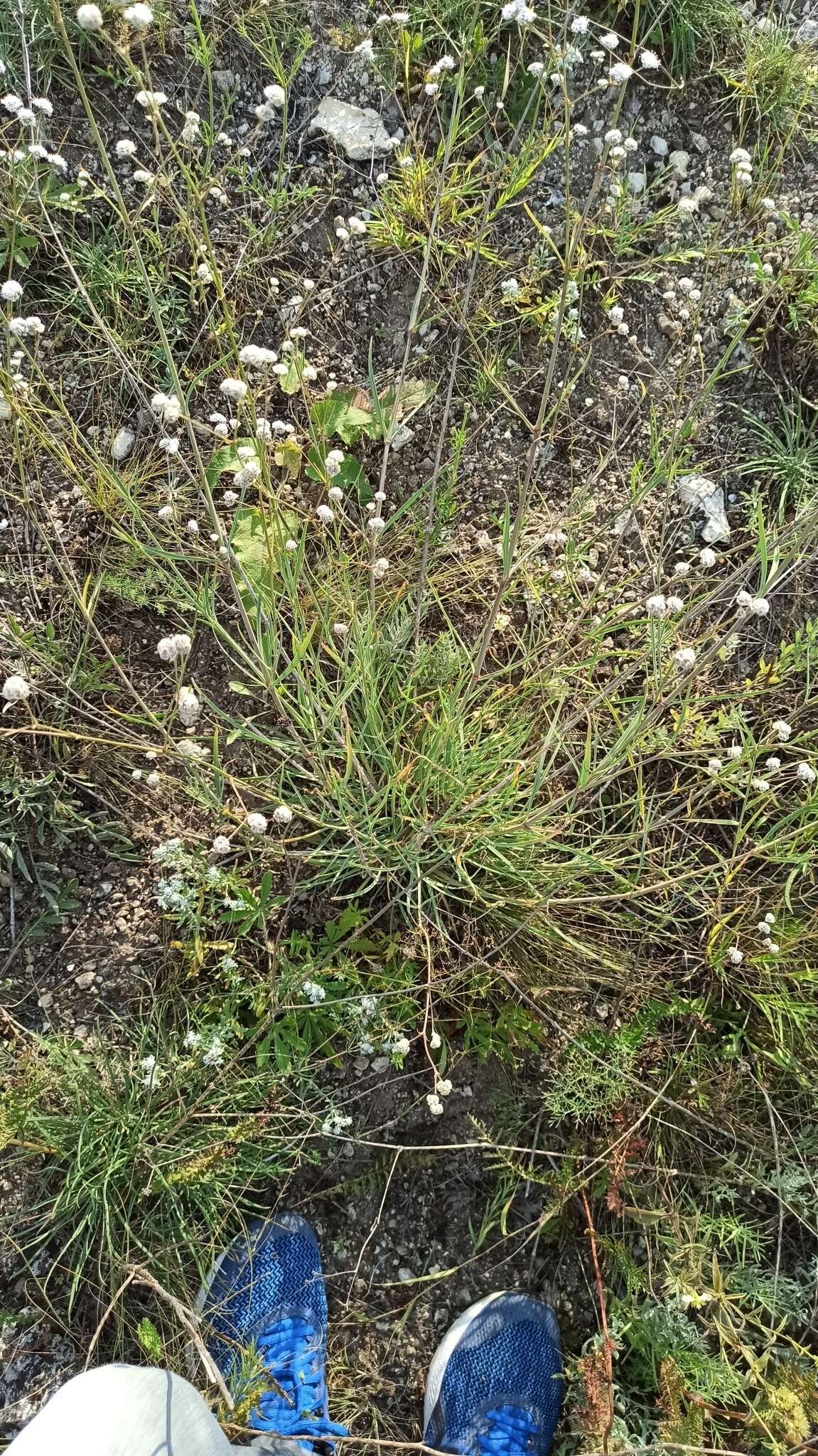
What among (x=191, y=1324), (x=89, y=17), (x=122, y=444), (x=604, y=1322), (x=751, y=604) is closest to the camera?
(x=89, y=17)

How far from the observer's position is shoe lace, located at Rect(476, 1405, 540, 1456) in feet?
6.81

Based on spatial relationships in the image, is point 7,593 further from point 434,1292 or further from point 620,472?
point 434,1292

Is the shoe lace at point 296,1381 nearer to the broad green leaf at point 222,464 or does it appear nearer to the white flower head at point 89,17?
the broad green leaf at point 222,464

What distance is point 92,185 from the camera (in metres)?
2.26

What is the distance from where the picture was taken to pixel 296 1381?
196cm

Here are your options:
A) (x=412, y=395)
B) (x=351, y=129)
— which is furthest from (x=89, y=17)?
(x=351, y=129)

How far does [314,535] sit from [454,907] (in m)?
0.97

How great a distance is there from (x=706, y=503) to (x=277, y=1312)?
2.27 m

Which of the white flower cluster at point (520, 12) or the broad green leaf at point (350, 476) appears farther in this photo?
the broad green leaf at point (350, 476)

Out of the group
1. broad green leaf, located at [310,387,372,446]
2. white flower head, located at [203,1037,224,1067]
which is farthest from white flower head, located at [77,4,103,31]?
white flower head, located at [203,1037,224,1067]

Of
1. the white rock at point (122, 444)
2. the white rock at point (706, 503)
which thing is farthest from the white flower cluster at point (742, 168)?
the white rock at point (122, 444)

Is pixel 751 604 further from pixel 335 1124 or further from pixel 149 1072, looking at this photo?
pixel 149 1072

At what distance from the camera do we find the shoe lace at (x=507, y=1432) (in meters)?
2.08

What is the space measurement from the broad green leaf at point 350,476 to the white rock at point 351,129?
2.81 feet
